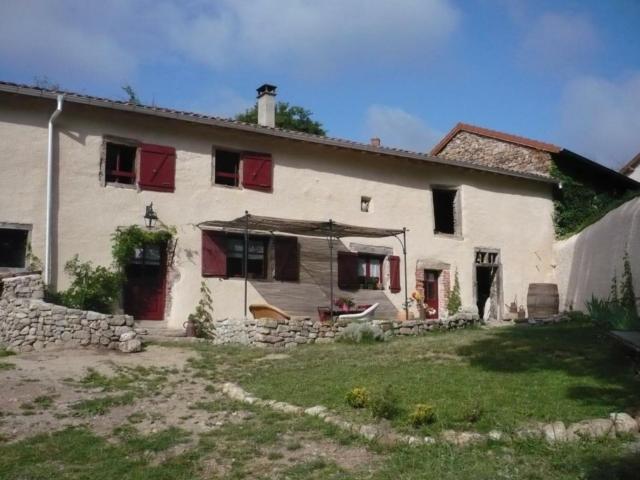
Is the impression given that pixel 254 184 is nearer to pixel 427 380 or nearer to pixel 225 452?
pixel 427 380

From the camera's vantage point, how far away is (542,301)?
19.6 m

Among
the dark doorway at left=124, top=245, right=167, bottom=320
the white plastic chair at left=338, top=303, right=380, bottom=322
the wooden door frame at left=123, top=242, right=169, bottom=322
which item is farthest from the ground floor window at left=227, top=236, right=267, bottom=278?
the white plastic chair at left=338, top=303, right=380, bottom=322

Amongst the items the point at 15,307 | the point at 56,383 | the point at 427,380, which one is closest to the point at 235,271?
the point at 15,307

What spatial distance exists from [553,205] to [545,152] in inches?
69.5

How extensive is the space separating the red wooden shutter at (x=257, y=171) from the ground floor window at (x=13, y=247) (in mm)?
5178

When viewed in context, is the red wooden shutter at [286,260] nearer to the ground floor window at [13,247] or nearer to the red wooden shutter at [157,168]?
the red wooden shutter at [157,168]

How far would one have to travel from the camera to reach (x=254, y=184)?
1634 cm

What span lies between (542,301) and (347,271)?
6318mm

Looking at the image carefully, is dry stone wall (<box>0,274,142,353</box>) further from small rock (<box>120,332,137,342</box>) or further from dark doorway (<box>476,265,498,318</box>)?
dark doorway (<box>476,265,498,318</box>)

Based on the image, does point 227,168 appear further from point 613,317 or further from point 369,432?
point 369,432

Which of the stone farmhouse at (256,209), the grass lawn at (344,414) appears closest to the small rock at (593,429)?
the grass lawn at (344,414)

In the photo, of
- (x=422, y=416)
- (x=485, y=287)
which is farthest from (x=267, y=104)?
(x=422, y=416)

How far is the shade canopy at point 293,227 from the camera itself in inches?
589

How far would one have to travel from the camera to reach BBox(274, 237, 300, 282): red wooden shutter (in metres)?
16.4
